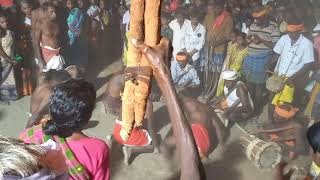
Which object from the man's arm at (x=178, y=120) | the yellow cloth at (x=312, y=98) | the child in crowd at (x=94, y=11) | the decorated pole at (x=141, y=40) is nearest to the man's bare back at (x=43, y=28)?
the child in crowd at (x=94, y=11)

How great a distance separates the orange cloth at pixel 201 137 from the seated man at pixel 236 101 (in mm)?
1168

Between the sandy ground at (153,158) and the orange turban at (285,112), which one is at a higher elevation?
the orange turban at (285,112)

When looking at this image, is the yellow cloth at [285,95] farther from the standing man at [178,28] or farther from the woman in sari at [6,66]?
the woman in sari at [6,66]

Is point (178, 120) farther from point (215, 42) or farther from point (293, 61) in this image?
point (215, 42)

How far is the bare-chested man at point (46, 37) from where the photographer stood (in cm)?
700

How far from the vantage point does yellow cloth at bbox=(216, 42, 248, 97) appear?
283 inches

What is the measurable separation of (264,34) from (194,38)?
4.07 feet

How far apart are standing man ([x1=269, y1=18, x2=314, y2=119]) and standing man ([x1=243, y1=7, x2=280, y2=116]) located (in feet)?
0.63

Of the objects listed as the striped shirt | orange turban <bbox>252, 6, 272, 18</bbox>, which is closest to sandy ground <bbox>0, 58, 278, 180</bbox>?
the striped shirt

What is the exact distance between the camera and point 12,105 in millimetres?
7020

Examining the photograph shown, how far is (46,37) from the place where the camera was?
23.3ft

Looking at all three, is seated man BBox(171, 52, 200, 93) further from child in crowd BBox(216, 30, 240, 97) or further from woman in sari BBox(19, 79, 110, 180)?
woman in sari BBox(19, 79, 110, 180)

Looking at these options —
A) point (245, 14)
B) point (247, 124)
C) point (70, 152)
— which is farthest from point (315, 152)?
point (245, 14)

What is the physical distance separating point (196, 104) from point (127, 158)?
136cm
